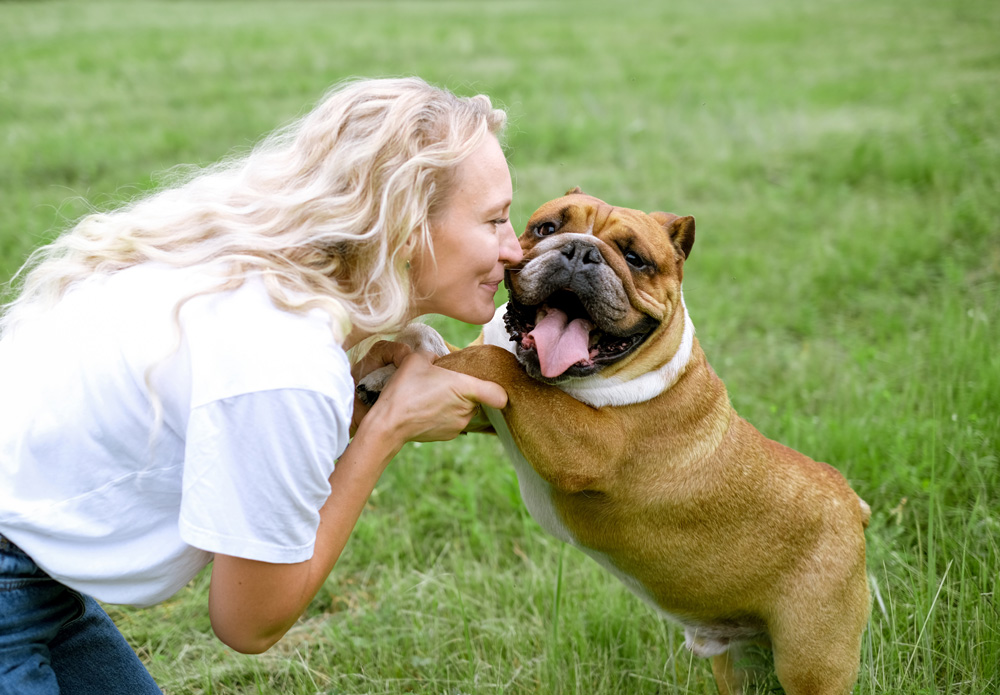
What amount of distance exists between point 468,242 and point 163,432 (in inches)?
40.7

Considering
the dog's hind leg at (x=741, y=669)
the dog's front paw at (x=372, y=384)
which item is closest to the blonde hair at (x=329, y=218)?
the dog's front paw at (x=372, y=384)

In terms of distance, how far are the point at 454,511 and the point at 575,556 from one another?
66 cm

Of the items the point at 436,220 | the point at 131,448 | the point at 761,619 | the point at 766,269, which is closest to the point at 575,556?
the point at 761,619

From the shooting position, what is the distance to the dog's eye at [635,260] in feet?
10.1

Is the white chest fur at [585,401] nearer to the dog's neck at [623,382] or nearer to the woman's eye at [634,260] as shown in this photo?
the dog's neck at [623,382]

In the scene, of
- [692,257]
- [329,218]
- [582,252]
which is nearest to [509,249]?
[582,252]

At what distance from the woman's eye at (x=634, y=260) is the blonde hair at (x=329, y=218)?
0.71 meters

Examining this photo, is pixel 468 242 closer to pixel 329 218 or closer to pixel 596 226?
pixel 329 218

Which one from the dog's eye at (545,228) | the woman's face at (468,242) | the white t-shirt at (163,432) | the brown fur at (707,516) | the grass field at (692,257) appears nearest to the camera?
the white t-shirt at (163,432)

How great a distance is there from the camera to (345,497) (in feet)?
7.99

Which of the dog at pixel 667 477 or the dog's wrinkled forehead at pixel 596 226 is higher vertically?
the dog's wrinkled forehead at pixel 596 226

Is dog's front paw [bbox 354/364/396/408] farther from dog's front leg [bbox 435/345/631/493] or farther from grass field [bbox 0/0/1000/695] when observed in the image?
grass field [bbox 0/0/1000/695]

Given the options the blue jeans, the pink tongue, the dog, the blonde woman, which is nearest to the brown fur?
the dog

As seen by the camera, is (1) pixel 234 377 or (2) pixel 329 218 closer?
(1) pixel 234 377
